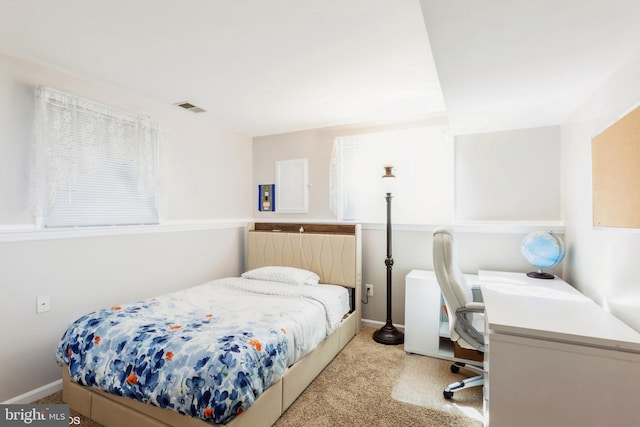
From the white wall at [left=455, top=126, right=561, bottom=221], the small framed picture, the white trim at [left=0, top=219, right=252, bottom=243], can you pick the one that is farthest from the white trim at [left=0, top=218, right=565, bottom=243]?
the small framed picture

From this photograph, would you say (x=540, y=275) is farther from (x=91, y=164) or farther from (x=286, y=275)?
(x=91, y=164)

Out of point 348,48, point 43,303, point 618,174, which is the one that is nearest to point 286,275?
point 43,303

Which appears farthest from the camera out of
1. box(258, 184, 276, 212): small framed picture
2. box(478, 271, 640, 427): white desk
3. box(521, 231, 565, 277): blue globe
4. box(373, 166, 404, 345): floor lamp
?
box(258, 184, 276, 212): small framed picture

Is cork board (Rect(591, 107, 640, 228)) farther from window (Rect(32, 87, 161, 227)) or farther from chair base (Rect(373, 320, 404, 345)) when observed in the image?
window (Rect(32, 87, 161, 227))

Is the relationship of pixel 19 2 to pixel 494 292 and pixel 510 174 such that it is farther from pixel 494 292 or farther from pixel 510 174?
pixel 510 174

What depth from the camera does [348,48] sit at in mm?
1885

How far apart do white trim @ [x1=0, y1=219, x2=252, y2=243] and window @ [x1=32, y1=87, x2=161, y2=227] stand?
0.19ft

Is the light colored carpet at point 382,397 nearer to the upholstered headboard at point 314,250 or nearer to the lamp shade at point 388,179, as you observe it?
the upholstered headboard at point 314,250

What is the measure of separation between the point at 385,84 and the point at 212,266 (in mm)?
2627

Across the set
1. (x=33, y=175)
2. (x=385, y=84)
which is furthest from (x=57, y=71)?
(x=385, y=84)

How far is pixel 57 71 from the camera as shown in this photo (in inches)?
87.0

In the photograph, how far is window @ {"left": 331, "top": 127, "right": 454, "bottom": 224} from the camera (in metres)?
3.11

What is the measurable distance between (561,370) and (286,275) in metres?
2.25

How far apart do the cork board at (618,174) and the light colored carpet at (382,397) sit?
4.65 ft
